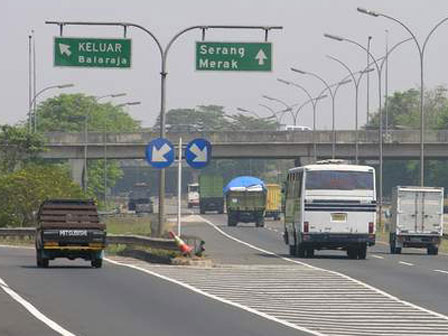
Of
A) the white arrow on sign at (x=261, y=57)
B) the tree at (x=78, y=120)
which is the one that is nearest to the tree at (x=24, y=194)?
the white arrow on sign at (x=261, y=57)

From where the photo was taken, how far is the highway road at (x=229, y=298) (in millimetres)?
18922

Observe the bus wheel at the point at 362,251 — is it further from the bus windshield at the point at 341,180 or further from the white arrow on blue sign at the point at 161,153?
the white arrow on blue sign at the point at 161,153

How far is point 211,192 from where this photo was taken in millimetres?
130750

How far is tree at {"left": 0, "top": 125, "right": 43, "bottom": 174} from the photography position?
92438 mm

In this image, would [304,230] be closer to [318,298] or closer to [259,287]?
[259,287]

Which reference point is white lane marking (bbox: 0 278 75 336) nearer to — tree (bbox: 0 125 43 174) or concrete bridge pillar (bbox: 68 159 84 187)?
tree (bbox: 0 125 43 174)

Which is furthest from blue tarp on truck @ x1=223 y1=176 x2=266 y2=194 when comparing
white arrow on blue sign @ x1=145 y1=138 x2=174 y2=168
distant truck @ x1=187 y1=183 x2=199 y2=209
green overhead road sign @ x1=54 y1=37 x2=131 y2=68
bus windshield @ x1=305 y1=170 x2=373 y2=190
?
distant truck @ x1=187 y1=183 x2=199 y2=209

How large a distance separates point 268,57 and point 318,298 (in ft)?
68.6

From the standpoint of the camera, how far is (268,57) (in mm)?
Result: 45062

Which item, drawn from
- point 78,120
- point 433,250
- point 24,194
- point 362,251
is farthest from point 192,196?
point 362,251

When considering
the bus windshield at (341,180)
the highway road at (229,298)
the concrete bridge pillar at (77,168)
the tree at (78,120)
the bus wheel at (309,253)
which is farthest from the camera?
the tree at (78,120)

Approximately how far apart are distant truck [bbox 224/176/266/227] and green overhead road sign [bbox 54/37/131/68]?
4801cm

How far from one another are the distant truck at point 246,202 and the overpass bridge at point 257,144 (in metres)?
9.43

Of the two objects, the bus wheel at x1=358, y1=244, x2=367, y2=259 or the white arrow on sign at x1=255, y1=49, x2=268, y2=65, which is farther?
the white arrow on sign at x1=255, y1=49, x2=268, y2=65
